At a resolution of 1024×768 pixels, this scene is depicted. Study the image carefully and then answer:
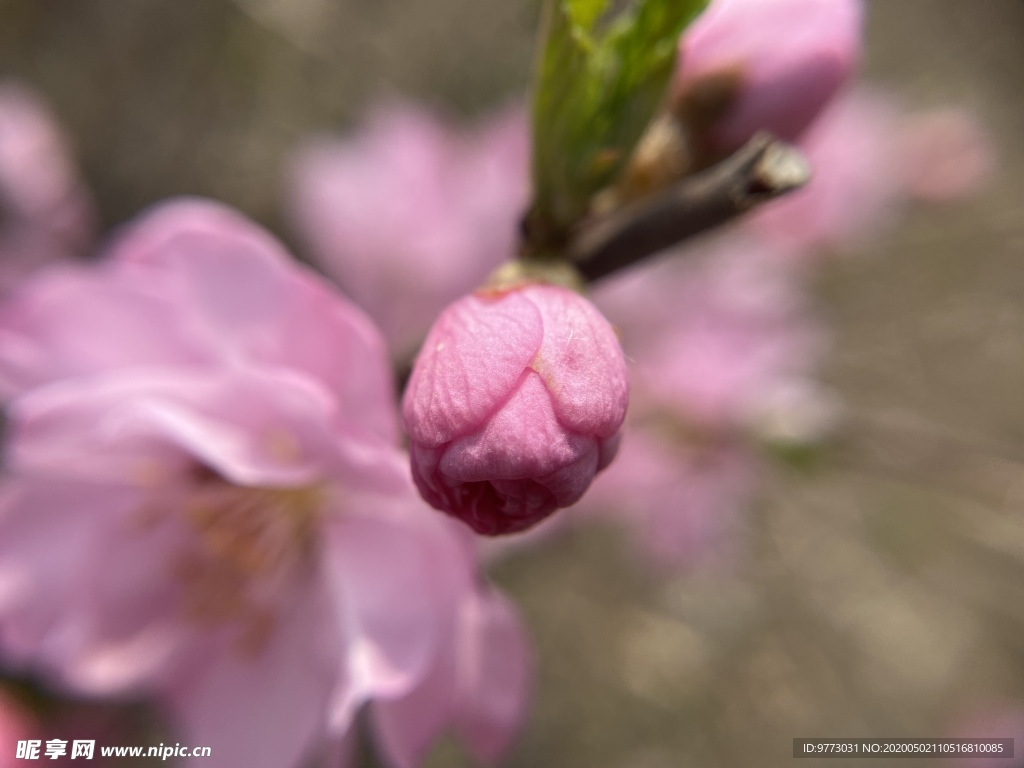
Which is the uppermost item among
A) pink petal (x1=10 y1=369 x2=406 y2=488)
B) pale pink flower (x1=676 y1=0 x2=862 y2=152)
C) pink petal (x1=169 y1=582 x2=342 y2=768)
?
pale pink flower (x1=676 y1=0 x2=862 y2=152)

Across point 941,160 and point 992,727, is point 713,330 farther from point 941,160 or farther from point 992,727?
point 992,727

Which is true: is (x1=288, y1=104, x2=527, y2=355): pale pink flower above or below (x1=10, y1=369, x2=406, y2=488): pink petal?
below

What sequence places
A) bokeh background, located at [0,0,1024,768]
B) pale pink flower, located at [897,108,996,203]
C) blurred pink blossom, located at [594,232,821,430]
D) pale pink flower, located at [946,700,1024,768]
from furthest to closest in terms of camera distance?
bokeh background, located at [0,0,1024,768] → pale pink flower, located at [897,108,996,203] → blurred pink blossom, located at [594,232,821,430] → pale pink flower, located at [946,700,1024,768]

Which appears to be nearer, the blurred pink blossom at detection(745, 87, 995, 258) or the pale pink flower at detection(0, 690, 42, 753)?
the pale pink flower at detection(0, 690, 42, 753)

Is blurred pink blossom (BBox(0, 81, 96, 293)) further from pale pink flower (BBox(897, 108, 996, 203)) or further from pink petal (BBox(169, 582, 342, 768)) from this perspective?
pale pink flower (BBox(897, 108, 996, 203))

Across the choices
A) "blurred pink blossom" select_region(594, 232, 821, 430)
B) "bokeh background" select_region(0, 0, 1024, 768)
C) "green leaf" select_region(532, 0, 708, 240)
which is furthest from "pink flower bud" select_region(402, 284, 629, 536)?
"bokeh background" select_region(0, 0, 1024, 768)

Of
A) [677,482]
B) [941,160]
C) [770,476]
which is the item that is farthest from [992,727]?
[941,160]

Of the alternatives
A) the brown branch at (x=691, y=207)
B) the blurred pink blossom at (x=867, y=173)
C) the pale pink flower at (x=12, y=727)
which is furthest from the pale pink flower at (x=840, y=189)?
the pale pink flower at (x=12, y=727)
